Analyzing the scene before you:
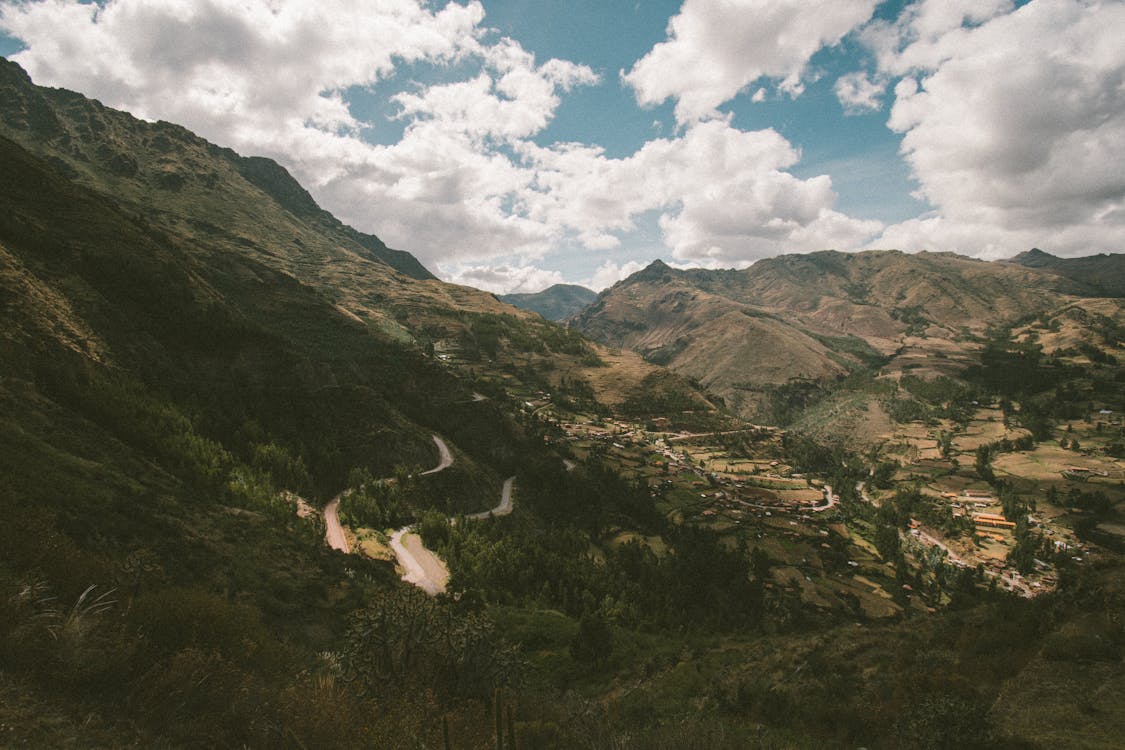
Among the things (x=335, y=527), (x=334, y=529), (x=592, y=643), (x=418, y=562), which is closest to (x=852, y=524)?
(x=592, y=643)

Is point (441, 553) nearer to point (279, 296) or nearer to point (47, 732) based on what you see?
point (47, 732)

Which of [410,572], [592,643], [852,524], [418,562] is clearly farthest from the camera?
[852,524]

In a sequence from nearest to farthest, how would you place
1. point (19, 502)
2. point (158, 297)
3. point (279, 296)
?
point (19, 502), point (158, 297), point (279, 296)

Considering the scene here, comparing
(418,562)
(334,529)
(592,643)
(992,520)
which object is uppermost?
(334,529)

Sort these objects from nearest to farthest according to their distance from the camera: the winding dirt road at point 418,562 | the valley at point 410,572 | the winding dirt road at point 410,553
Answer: the valley at point 410,572 → the winding dirt road at point 418,562 → the winding dirt road at point 410,553

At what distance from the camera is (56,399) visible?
51.4 m

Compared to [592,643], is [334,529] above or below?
above

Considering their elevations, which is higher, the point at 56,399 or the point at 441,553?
the point at 56,399

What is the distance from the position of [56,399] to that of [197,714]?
5859cm

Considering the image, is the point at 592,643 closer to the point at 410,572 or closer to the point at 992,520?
the point at 410,572

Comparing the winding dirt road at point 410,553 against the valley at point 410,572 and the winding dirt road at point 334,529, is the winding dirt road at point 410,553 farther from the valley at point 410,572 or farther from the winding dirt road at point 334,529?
the valley at point 410,572

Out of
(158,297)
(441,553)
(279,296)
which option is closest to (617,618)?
(441,553)

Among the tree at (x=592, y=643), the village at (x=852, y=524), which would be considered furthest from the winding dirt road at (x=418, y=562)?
the village at (x=852, y=524)

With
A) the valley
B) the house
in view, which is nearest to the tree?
the valley
